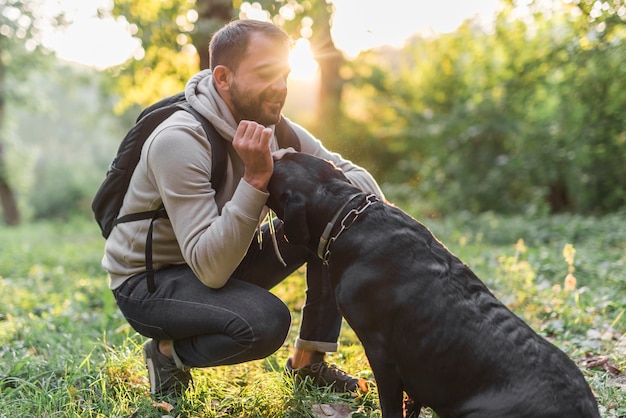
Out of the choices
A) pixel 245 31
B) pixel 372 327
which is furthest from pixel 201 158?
pixel 372 327

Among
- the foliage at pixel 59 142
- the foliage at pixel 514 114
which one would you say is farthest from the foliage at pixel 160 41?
the foliage at pixel 514 114

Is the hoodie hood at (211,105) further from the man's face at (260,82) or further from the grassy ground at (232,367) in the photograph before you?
the grassy ground at (232,367)

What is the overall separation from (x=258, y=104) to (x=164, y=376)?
1.43 m

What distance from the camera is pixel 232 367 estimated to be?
3564 millimetres

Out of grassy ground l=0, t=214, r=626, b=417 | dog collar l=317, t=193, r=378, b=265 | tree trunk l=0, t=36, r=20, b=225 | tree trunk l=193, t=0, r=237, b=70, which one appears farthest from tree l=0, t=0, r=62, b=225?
dog collar l=317, t=193, r=378, b=265

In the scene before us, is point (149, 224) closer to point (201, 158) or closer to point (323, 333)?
point (201, 158)

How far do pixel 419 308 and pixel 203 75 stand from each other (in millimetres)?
1645

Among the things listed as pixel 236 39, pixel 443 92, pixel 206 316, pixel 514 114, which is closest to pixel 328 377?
pixel 206 316

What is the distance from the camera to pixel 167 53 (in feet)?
27.8

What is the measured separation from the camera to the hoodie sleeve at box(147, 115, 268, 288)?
2.58 meters

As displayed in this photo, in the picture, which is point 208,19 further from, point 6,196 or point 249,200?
point 6,196

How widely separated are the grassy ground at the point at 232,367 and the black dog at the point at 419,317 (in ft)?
2.37

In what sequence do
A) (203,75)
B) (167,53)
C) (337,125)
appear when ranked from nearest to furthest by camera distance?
(203,75)
(167,53)
(337,125)

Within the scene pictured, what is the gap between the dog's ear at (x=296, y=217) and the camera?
2.49m
